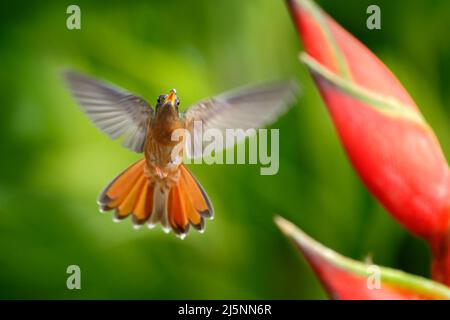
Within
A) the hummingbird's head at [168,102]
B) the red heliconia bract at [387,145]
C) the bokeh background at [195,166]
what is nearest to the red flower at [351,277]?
the red heliconia bract at [387,145]

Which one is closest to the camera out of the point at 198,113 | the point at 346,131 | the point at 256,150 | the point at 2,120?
the point at 346,131

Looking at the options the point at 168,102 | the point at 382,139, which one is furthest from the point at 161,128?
the point at 382,139

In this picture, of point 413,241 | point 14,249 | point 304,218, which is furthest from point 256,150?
point 14,249

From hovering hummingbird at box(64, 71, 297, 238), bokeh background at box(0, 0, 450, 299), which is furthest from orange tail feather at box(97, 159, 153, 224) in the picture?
bokeh background at box(0, 0, 450, 299)

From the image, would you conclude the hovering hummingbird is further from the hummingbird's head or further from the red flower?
the red flower

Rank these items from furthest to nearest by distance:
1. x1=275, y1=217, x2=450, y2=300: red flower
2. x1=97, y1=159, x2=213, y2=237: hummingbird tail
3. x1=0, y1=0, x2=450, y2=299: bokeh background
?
x1=0, y1=0, x2=450, y2=299: bokeh background → x1=97, y1=159, x2=213, y2=237: hummingbird tail → x1=275, y1=217, x2=450, y2=300: red flower

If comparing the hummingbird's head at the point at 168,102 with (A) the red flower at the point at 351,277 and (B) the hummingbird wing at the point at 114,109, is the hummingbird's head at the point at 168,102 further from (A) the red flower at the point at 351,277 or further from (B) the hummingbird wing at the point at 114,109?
(A) the red flower at the point at 351,277

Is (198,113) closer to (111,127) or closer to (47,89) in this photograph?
(111,127)
